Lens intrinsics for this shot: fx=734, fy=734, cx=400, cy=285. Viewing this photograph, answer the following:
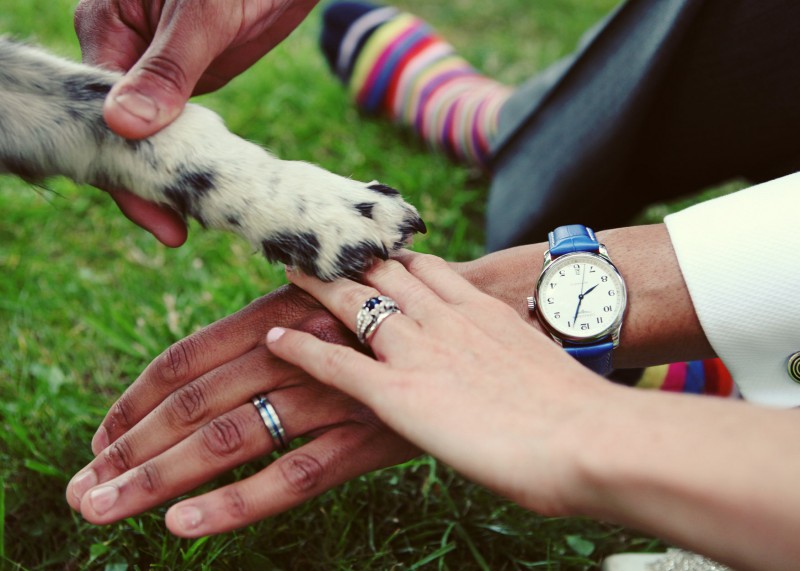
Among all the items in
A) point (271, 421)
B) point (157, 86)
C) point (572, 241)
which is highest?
point (157, 86)

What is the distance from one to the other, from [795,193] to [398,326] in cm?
99

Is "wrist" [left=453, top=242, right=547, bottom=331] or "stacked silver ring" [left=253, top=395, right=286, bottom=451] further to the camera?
"wrist" [left=453, top=242, right=547, bottom=331]

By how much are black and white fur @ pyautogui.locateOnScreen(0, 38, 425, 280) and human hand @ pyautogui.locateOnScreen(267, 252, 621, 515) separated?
161 millimetres

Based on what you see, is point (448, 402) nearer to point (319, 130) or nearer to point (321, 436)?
point (321, 436)

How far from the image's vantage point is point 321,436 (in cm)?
166

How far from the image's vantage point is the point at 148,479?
5.16 feet

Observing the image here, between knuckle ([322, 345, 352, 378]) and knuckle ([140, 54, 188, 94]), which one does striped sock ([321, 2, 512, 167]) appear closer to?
knuckle ([140, 54, 188, 94])

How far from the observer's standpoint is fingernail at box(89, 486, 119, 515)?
153cm

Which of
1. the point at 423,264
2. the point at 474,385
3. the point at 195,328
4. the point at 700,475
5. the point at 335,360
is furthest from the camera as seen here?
the point at 195,328

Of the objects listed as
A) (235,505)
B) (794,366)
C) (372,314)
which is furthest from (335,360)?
(794,366)

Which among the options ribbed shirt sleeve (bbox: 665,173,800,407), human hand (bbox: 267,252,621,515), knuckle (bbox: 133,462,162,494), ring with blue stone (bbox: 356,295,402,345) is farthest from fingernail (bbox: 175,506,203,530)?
ribbed shirt sleeve (bbox: 665,173,800,407)

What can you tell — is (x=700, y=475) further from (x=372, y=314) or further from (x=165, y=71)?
(x=165, y=71)

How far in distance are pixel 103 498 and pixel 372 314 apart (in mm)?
684

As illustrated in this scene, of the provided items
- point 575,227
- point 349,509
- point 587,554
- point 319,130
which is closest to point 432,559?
point 349,509
